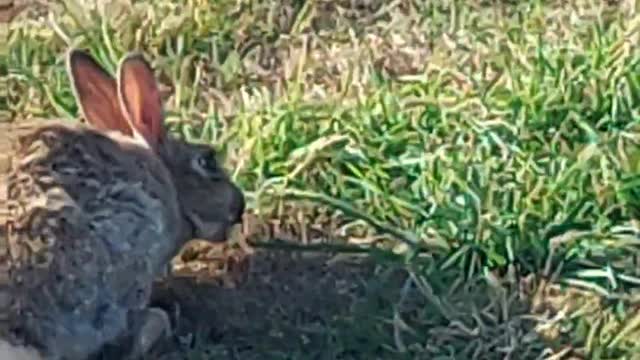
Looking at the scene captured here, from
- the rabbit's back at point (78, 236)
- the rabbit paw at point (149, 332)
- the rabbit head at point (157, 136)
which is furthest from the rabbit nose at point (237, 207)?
the rabbit paw at point (149, 332)

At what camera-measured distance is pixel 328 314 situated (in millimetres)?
5660

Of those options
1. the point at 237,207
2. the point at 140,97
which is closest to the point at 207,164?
the point at 237,207

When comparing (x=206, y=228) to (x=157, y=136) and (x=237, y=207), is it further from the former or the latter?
(x=157, y=136)

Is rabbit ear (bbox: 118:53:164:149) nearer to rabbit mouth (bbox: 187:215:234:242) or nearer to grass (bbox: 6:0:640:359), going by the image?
rabbit mouth (bbox: 187:215:234:242)

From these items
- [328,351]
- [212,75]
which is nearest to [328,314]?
[328,351]

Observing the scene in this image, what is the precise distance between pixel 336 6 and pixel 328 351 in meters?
1.73

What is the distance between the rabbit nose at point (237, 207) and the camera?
590 centimetres

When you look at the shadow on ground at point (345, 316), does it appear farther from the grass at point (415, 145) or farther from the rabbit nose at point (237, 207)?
the rabbit nose at point (237, 207)

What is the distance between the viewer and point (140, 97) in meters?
5.83

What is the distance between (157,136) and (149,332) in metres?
0.54

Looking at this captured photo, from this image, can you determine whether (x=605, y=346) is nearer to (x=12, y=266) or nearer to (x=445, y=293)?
(x=445, y=293)

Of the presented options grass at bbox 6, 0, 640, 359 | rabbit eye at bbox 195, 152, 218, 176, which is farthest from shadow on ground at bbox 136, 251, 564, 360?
rabbit eye at bbox 195, 152, 218, 176

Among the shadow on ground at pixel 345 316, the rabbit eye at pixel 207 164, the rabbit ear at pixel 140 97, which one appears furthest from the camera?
the rabbit eye at pixel 207 164

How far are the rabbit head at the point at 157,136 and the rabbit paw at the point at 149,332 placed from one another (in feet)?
0.98
